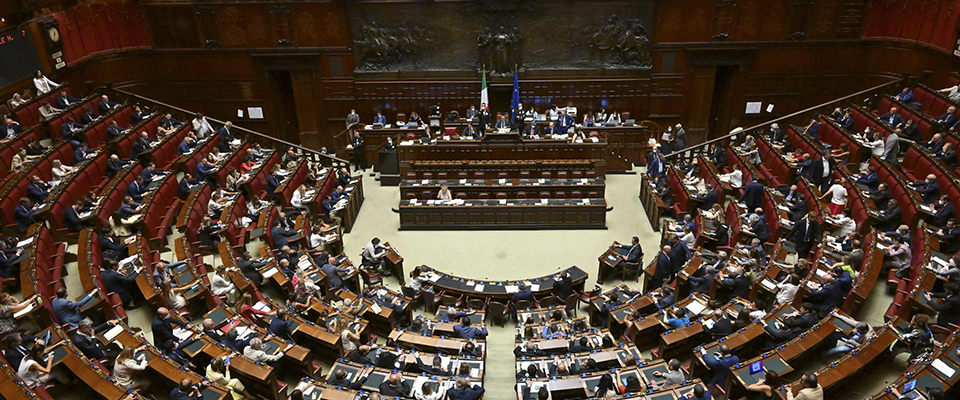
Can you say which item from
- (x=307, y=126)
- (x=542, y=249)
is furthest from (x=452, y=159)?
(x=307, y=126)

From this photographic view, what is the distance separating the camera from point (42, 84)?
1463cm

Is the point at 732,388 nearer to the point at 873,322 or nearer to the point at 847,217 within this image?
the point at 873,322

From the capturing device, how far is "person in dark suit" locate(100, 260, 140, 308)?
969 cm

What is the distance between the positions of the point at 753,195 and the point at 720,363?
225 inches

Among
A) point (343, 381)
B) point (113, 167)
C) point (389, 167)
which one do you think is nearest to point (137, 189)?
point (113, 167)

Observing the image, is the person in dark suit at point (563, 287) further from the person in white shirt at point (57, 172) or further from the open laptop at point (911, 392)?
the person in white shirt at point (57, 172)

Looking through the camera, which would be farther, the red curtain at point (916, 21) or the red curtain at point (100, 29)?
the red curtain at point (100, 29)

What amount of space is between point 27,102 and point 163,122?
2975mm

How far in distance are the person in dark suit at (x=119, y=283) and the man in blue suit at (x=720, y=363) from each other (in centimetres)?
956

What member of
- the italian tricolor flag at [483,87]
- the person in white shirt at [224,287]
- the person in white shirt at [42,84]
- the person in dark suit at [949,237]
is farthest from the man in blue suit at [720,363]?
the person in white shirt at [42,84]

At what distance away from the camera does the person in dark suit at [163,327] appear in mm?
8773

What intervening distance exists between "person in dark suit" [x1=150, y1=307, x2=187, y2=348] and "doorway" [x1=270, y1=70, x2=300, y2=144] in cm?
1125

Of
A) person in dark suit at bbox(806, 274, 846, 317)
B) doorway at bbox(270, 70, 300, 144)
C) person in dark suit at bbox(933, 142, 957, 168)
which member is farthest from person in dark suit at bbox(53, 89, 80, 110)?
person in dark suit at bbox(933, 142, 957, 168)

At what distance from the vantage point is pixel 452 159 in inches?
627
